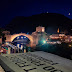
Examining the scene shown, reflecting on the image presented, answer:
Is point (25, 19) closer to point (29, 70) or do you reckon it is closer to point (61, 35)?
point (61, 35)

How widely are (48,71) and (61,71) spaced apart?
25.9 inches

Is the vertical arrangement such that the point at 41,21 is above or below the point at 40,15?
below

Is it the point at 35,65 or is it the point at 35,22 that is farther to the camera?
the point at 35,22

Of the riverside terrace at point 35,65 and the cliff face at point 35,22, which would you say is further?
the cliff face at point 35,22

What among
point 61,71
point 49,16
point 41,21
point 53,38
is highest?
point 49,16

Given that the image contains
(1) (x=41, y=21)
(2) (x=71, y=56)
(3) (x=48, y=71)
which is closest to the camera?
(3) (x=48, y=71)

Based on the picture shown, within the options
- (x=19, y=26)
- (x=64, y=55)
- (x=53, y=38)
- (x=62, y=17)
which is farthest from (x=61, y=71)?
(x=62, y=17)

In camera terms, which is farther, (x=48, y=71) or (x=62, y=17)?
(x=62, y=17)

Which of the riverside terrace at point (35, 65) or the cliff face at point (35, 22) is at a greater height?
the cliff face at point (35, 22)

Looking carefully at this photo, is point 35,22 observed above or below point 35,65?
above

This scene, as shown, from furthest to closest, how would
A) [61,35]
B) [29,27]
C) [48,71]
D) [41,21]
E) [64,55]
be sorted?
[41,21], [29,27], [61,35], [64,55], [48,71]

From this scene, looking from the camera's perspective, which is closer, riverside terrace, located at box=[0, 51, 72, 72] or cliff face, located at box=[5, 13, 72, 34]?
riverside terrace, located at box=[0, 51, 72, 72]

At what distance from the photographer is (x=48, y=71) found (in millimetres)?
4422

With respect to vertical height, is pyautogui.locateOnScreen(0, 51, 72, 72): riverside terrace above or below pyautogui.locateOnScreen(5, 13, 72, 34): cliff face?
below
